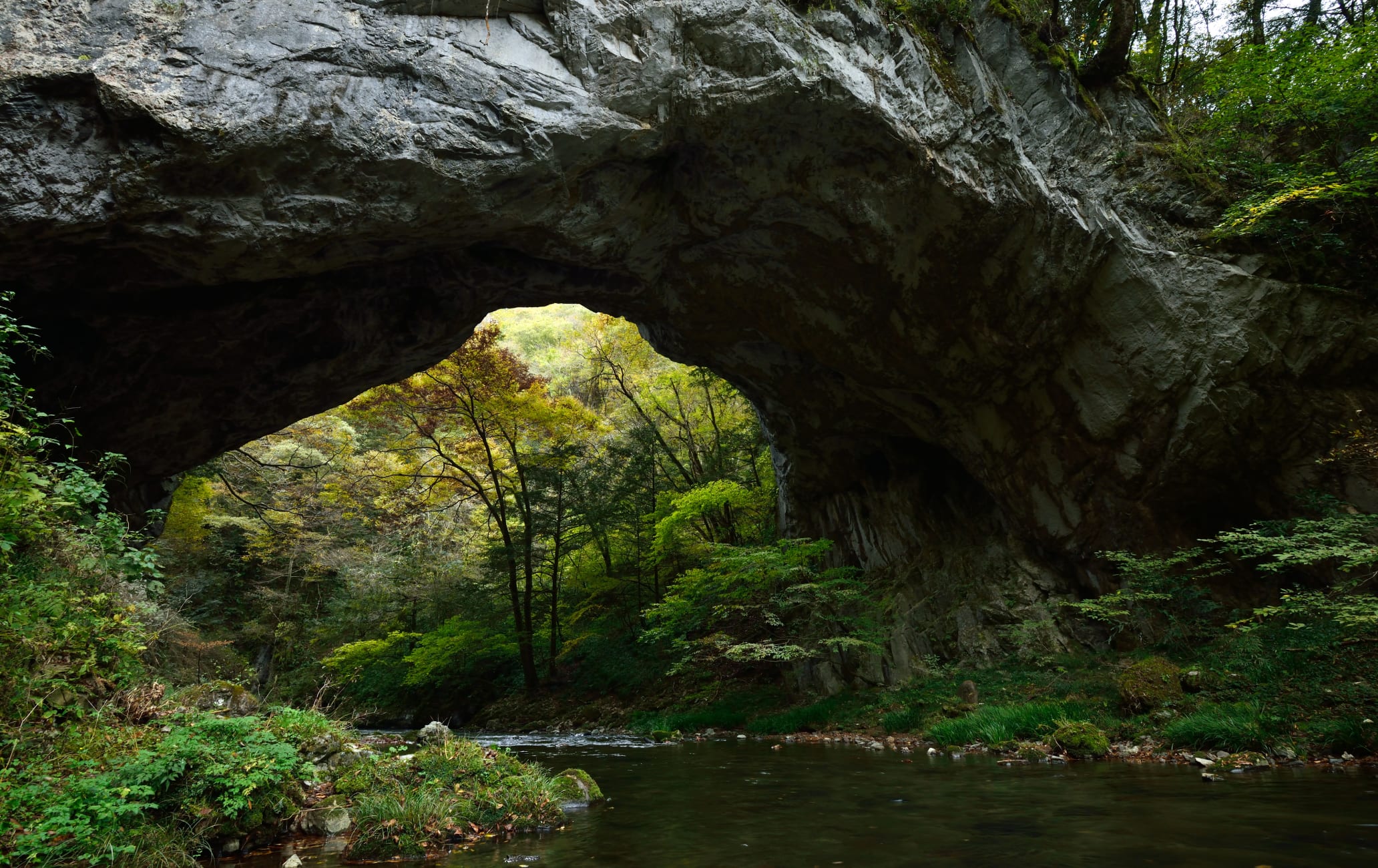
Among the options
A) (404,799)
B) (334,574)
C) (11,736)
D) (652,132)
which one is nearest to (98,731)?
(11,736)

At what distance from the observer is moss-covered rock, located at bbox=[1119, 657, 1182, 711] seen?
7566mm

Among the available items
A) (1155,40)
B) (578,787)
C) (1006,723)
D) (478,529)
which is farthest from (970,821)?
(478,529)

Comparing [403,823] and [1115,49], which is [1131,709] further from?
[1115,49]

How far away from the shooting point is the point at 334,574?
22281 millimetres

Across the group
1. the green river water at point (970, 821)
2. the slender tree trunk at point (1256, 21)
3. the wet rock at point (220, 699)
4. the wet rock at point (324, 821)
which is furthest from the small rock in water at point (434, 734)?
the slender tree trunk at point (1256, 21)

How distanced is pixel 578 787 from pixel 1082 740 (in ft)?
16.7

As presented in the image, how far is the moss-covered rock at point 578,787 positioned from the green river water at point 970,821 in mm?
187

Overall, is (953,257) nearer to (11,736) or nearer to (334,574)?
(11,736)

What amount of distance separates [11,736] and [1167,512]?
489 inches

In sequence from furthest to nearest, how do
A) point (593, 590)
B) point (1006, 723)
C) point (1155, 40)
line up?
1. point (593, 590)
2. point (1155, 40)
3. point (1006, 723)

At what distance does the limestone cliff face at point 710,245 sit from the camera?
6938 mm

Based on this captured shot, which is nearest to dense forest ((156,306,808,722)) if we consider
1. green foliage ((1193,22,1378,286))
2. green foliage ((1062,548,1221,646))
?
green foliage ((1062,548,1221,646))

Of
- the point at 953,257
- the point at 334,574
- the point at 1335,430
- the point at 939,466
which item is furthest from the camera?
the point at 334,574

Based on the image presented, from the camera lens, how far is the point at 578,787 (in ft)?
19.2
